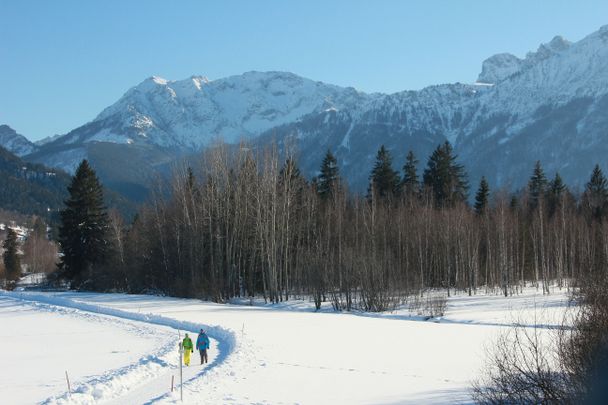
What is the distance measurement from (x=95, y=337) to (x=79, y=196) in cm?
3426

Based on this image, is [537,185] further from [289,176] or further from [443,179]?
[289,176]

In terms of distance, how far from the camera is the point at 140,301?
45.2 meters

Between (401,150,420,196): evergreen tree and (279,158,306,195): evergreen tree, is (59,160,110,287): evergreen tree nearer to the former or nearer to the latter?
(279,158,306,195): evergreen tree

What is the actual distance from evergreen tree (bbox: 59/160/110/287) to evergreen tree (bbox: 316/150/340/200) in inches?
892

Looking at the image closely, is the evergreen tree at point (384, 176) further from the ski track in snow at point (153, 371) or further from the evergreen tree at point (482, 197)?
the ski track in snow at point (153, 371)

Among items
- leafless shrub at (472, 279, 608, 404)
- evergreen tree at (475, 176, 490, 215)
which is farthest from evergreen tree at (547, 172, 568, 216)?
leafless shrub at (472, 279, 608, 404)

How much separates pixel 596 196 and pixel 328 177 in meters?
30.3

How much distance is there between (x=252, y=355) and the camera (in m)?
21.6

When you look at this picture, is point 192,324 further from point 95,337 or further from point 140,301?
point 140,301

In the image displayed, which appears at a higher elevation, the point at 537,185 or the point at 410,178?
the point at 410,178

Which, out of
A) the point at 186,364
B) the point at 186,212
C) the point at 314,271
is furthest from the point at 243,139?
the point at 186,364

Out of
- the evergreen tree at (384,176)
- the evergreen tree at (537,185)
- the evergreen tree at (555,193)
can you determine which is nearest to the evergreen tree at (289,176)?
the evergreen tree at (384,176)

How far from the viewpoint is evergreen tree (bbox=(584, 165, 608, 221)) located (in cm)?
6153

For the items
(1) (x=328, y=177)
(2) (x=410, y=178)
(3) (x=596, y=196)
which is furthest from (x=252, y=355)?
(3) (x=596, y=196)
